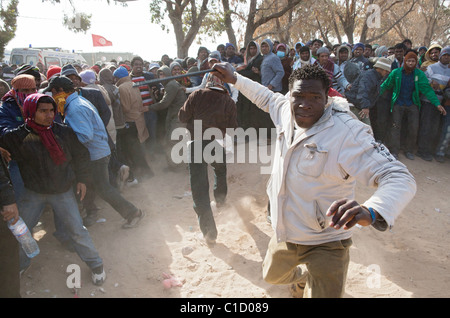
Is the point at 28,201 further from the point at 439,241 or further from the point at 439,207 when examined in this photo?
the point at 439,207

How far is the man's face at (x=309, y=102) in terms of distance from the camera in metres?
2.02

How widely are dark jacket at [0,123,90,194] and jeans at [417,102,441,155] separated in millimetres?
6575

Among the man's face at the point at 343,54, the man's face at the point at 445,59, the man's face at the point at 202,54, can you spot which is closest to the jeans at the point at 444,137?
the man's face at the point at 445,59

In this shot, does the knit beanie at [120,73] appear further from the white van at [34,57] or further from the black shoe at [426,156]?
the white van at [34,57]

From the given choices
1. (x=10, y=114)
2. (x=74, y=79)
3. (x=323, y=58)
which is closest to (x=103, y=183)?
(x=10, y=114)

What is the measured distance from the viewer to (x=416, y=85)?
237 inches

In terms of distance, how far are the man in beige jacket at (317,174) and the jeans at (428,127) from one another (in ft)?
17.7

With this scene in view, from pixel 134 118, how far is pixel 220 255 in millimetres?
3014

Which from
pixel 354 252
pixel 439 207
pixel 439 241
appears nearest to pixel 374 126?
pixel 439 207

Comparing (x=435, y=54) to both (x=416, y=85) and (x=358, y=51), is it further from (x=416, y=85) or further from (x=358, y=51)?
(x=358, y=51)

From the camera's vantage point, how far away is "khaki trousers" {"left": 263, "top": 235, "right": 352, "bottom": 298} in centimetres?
202

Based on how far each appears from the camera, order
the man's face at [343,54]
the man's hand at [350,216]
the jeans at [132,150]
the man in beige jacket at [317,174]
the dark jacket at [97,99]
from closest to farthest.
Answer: the man's hand at [350,216] < the man in beige jacket at [317,174] < the dark jacket at [97,99] < the jeans at [132,150] < the man's face at [343,54]

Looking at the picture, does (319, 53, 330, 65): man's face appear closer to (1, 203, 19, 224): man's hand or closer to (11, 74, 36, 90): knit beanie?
(11, 74, 36, 90): knit beanie
